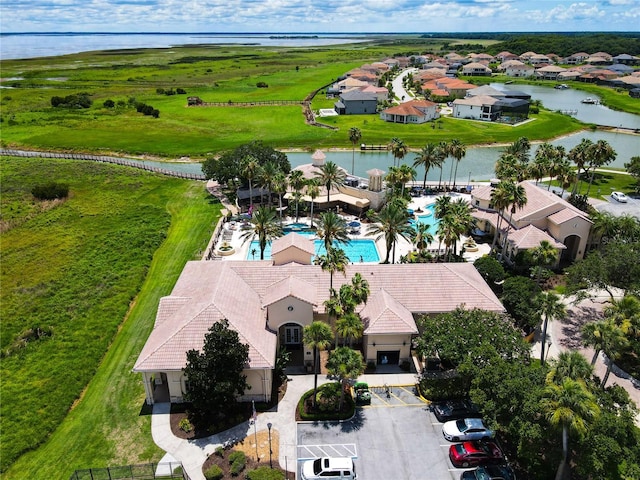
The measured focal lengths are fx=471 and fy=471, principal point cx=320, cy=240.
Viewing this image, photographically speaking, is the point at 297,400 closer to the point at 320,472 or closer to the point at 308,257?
the point at 320,472

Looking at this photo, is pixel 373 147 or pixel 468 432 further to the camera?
pixel 373 147

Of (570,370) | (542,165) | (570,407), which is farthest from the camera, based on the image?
(542,165)

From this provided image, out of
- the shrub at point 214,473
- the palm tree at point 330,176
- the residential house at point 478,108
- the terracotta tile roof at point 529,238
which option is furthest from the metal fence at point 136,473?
the residential house at point 478,108

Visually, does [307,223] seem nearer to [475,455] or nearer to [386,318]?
[386,318]

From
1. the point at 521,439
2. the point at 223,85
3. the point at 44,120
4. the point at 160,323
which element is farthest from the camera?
the point at 223,85

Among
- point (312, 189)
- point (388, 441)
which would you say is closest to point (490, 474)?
point (388, 441)

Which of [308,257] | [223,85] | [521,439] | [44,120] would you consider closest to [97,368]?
[308,257]
